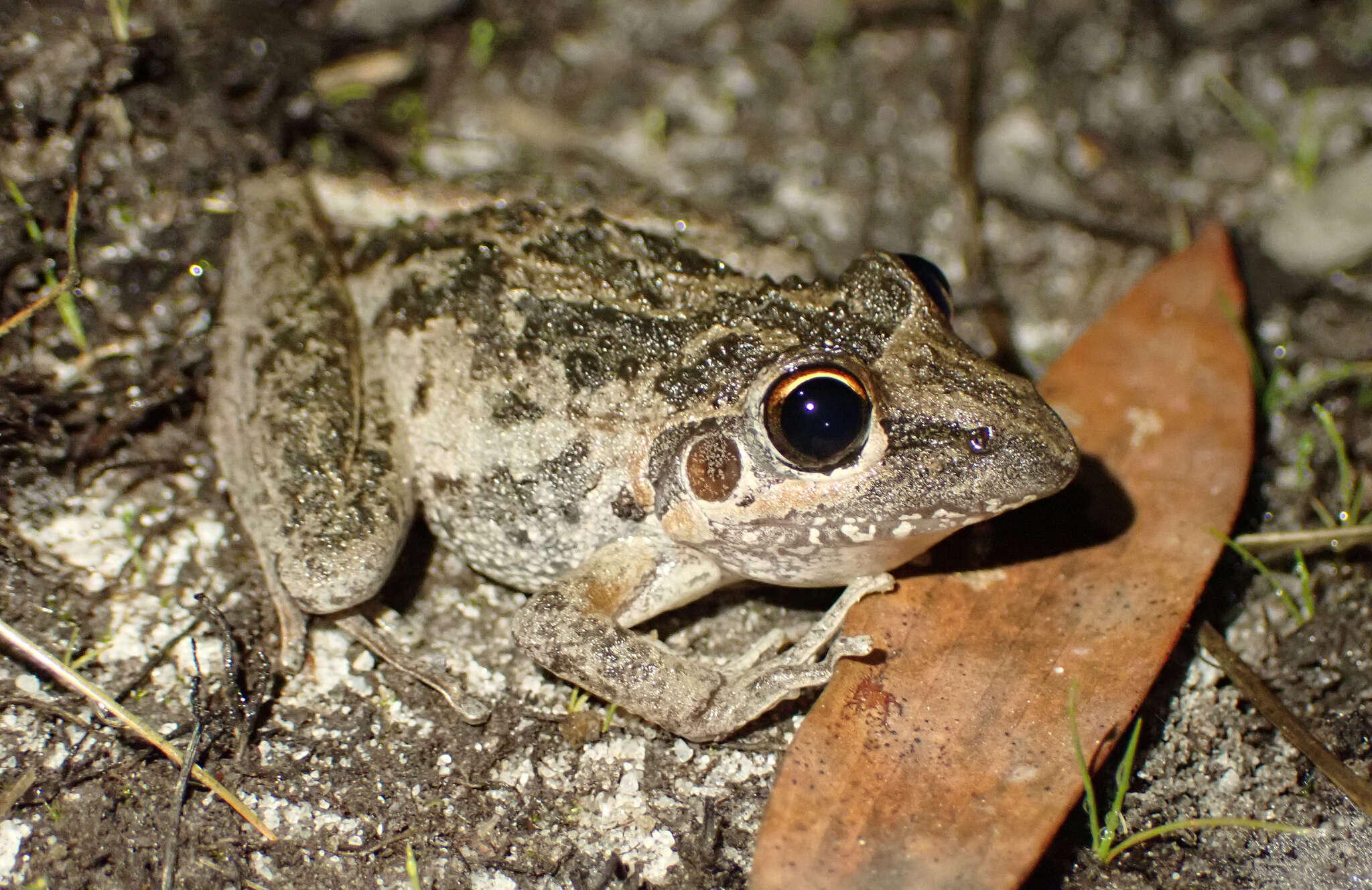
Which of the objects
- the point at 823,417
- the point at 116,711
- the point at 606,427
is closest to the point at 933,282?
the point at 823,417

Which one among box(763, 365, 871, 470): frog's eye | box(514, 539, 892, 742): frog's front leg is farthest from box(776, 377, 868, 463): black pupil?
box(514, 539, 892, 742): frog's front leg

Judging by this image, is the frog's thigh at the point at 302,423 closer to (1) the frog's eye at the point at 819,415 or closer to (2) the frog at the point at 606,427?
(2) the frog at the point at 606,427

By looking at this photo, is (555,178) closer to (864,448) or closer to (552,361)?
(552,361)

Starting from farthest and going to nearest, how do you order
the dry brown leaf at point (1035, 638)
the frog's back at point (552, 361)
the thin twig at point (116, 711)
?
the frog's back at point (552, 361)
the thin twig at point (116, 711)
the dry brown leaf at point (1035, 638)

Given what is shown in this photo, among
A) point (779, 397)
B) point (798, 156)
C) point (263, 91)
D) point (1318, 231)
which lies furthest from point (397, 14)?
Result: point (1318, 231)

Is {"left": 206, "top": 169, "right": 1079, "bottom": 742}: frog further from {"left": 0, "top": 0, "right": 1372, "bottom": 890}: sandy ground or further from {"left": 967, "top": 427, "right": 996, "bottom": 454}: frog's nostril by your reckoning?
{"left": 0, "top": 0, "right": 1372, "bottom": 890}: sandy ground

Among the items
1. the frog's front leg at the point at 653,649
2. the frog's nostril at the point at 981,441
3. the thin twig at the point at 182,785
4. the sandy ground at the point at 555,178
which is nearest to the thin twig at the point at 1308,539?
the sandy ground at the point at 555,178
